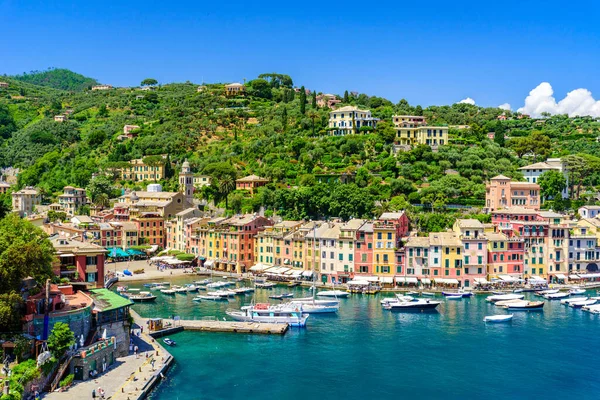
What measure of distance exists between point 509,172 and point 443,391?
6294 cm

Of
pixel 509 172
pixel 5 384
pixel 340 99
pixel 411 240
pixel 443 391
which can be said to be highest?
pixel 340 99

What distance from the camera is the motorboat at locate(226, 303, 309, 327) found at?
51312mm

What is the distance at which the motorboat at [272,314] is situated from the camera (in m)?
51.3

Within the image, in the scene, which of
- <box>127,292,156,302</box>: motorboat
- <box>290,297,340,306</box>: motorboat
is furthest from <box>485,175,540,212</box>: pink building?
<box>127,292,156,302</box>: motorboat

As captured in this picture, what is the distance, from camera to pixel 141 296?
60.3m

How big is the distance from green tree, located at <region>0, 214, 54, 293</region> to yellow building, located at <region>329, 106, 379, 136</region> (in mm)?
81653

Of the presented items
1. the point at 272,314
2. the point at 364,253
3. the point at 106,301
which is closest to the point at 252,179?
the point at 364,253

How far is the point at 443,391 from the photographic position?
37062 millimetres

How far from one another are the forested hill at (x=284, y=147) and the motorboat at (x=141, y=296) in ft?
93.7

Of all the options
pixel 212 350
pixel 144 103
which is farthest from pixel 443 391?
pixel 144 103

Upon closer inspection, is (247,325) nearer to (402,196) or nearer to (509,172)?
(402,196)

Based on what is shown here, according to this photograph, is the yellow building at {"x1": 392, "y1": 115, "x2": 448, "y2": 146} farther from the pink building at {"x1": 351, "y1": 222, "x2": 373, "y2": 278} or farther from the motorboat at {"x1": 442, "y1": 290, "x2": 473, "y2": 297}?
the motorboat at {"x1": 442, "y1": 290, "x2": 473, "y2": 297}

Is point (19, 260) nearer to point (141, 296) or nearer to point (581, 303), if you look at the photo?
point (141, 296)

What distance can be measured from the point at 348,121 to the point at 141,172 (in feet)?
132
